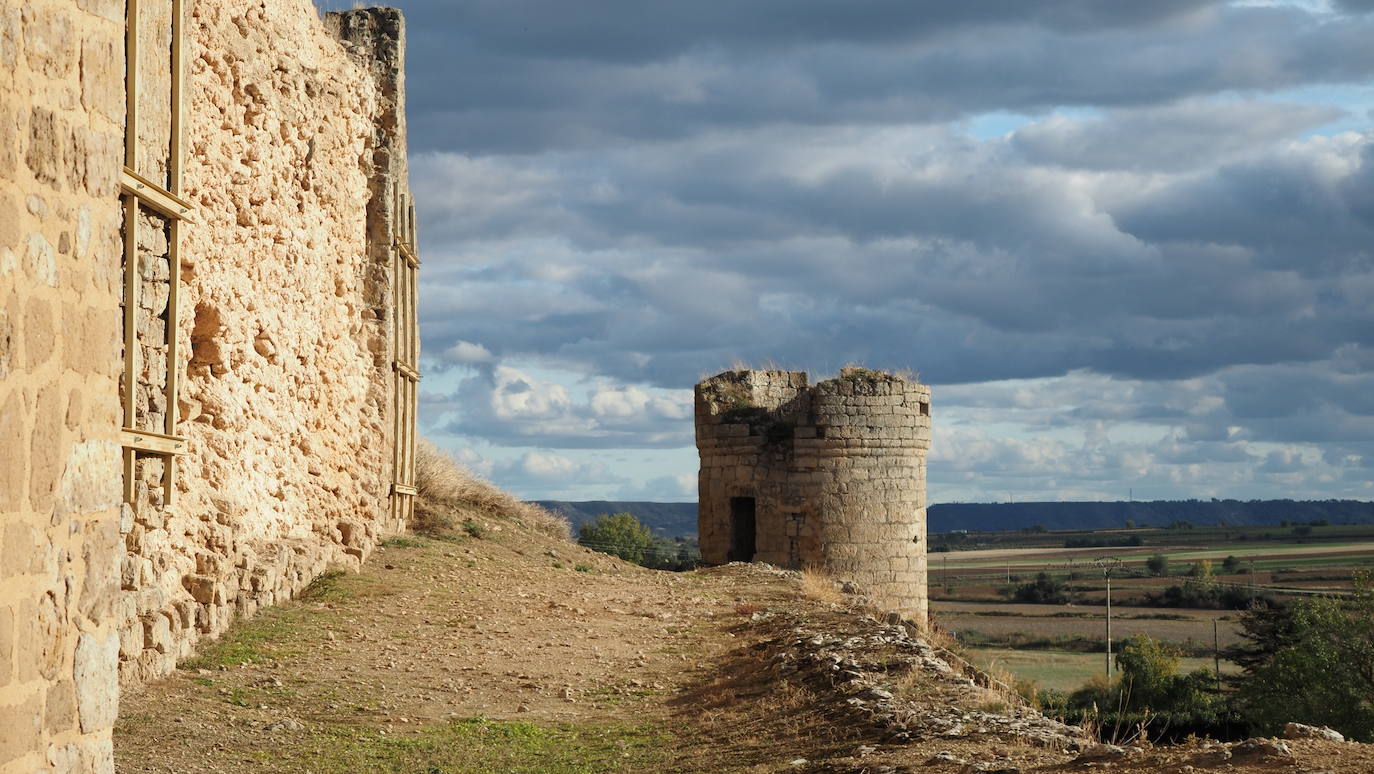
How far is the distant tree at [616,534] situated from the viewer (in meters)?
39.0

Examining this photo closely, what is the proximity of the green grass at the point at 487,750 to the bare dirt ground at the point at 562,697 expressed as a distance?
2cm

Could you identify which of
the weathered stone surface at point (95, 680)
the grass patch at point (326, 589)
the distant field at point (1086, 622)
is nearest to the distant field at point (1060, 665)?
the distant field at point (1086, 622)

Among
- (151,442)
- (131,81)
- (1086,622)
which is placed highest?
(131,81)

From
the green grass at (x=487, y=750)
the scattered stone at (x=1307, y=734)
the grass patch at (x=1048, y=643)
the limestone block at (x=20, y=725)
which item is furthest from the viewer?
the grass patch at (x=1048, y=643)

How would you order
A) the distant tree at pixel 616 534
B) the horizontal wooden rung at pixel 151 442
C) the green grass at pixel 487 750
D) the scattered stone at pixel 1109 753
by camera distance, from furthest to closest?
the distant tree at pixel 616 534 < the horizontal wooden rung at pixel 151 442 < the green grass at pixel 487 750 < the scattered stone at pixel 1109 753

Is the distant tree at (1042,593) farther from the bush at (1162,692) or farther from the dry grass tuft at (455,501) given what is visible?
the dry grass tuft at (455,501)

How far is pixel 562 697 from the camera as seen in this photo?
31.9 feet

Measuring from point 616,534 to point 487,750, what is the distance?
33764mm

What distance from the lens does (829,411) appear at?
19766mm

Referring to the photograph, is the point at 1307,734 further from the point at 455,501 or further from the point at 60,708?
the point at 455,501

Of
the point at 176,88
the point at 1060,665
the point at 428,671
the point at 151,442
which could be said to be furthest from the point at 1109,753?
the point at 1060,665

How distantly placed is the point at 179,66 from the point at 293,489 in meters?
4.71

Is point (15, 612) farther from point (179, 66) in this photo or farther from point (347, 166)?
point (347, 166)

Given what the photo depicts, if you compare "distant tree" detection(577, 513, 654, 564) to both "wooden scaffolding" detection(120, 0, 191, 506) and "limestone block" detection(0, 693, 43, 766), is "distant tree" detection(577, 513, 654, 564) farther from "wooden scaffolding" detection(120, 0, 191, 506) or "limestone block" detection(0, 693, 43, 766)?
"limestone block" detection(0, 693, 43, 766)
